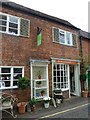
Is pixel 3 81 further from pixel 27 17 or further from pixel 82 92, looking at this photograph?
pixel 82 92

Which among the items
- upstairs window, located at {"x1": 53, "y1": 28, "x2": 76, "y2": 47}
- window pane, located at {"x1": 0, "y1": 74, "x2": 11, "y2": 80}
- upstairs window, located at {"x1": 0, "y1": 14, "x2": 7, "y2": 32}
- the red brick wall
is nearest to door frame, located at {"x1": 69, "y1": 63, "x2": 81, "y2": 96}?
the red brick wall

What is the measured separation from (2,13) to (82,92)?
959 centimetres

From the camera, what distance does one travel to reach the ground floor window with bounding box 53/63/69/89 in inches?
541

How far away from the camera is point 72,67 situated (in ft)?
54.7

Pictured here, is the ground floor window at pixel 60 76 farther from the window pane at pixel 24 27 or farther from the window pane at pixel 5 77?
A: the window pane at pixel 5 77

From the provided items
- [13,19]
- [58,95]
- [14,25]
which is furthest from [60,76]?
[13,19]

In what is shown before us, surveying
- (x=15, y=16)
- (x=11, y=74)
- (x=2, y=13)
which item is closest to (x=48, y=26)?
(x=15, y=16)

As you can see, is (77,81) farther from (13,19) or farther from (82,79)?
(13,19)

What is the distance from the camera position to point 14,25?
11.6m

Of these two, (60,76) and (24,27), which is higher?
(24,27)

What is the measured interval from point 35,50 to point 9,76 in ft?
9.10

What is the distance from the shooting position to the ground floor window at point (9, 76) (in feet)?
34.4

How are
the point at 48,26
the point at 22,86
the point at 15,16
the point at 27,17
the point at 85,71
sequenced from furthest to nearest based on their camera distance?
the point at 85,71 < the point at 48,26 < the point at 27,17 < the point at 15,16 < the point at 22,86

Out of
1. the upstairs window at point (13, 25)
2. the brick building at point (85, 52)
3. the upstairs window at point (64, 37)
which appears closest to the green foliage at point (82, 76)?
the brick building at point (85, 52)
